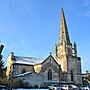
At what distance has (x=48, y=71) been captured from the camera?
2186 inches

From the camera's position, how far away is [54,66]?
5712cm

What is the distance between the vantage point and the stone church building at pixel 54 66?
50.0 metres

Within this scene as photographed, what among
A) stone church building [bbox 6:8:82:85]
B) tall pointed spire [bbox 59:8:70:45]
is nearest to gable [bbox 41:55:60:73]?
stone church building [bbox 6:8:82:85]

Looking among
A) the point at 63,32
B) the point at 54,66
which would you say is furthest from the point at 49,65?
the point at 63,32

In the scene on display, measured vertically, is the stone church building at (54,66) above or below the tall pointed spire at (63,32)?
below

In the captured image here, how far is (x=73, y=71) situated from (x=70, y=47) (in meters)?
7.54

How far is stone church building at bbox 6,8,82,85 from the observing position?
50.0 metres

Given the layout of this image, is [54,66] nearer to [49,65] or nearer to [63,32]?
[49,65]

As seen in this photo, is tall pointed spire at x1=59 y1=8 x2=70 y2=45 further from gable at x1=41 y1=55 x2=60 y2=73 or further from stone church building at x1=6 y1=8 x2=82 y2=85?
gable at x1=41 y1=55 x2=60 y2=73

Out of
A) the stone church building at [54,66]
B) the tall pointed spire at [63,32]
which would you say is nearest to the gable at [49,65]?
the stone church building at [54,66]

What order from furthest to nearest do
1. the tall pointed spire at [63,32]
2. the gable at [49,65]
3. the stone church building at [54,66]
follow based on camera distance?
the tall pointed spire at [63,32] → the gable at [49,65] → the stone church building at [54,66]

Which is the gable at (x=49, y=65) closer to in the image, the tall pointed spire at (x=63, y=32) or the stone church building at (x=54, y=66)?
the stone church building at (x=54, y=66)

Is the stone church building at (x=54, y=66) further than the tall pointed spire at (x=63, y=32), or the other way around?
the tall pointed spire at (x=63, y=32)

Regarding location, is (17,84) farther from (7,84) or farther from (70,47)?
(70,47)
